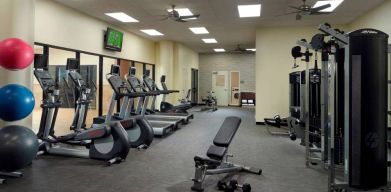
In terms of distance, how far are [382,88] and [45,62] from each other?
4630mm

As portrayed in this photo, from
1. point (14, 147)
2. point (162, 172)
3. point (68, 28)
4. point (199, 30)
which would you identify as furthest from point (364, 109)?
point (199, 30)

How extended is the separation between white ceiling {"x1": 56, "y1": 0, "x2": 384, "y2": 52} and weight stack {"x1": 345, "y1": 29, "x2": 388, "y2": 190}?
3456mm

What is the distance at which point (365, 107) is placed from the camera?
274 centimetres

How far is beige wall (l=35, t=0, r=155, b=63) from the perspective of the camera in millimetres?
5520

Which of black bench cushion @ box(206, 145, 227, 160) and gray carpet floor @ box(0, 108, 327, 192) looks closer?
gray carpet floor @ box(0, 108, 327, 192)

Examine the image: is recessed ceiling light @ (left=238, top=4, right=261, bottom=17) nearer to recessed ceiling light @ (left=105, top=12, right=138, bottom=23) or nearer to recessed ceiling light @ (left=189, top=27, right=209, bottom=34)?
recessed ceiling light @ (left=189, top=27, right=209, bottom=34)

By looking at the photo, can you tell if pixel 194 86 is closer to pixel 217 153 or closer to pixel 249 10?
pixel 249 10

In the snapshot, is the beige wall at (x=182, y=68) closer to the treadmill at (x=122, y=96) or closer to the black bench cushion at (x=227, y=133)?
the treadmill at (x=122, y=96)

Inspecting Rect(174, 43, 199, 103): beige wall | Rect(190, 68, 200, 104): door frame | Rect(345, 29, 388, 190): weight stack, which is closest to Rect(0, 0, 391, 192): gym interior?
Rect(345, 29, 388, 190): weight stack

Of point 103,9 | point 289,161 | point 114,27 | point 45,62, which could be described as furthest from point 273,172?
point 114,27

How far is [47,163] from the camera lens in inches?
158

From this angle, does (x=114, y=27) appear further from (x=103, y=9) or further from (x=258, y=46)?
(x=258, y=46)

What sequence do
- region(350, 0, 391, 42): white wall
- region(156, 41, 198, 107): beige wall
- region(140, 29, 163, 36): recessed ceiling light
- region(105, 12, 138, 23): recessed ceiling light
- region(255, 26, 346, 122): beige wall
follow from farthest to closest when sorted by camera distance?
region(156, 41, 198, 107): beige wall, region(140, 29, 163, 36): recessed ceiling light, region(255, 26, 346, 122): beige wall, region(105, 12, 138, 23): recessed ceiling light, region(350, 0, 391, 42): white wall

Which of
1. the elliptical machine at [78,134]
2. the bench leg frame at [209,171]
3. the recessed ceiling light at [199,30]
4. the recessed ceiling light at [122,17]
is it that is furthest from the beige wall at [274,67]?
the elliptical machine at [78,134]
